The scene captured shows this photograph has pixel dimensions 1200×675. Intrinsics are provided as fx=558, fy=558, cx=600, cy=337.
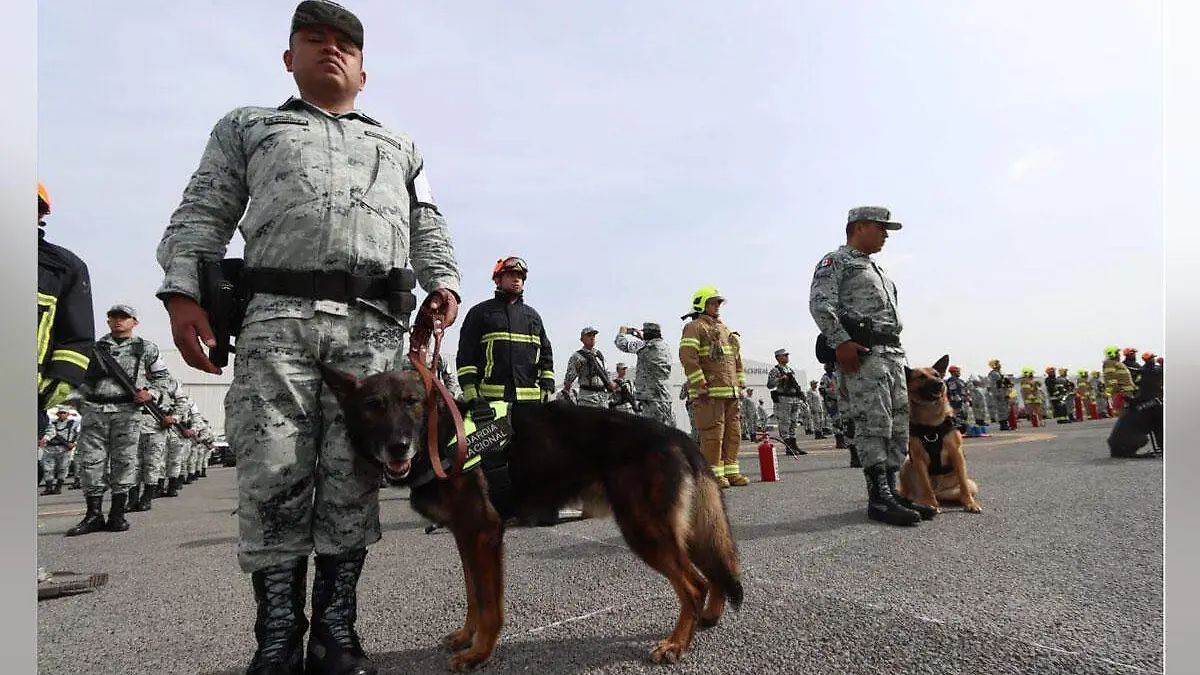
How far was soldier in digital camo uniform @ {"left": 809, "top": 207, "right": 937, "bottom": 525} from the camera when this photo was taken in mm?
4527

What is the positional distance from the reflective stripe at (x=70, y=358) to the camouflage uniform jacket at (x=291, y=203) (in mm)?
1801

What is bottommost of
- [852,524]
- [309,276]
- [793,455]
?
[793,455]

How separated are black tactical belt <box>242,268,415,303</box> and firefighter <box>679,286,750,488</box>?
5.47 metres

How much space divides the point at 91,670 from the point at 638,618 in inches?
88.1

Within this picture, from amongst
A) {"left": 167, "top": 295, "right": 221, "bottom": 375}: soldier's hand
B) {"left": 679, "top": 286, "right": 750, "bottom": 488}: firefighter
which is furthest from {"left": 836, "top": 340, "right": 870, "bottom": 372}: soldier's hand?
{"left": 167, "top": 295, "right": 221, "bottom": 375}: soldier's hand

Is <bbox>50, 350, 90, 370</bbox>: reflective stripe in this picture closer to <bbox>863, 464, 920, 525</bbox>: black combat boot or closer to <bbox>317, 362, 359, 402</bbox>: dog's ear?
<bbox>317, 362, 359, 402</bbox>: dog's ear

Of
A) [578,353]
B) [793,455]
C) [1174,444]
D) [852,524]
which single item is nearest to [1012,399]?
[793,455]

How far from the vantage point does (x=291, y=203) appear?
2023mm

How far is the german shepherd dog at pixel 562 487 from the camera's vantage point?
210cm

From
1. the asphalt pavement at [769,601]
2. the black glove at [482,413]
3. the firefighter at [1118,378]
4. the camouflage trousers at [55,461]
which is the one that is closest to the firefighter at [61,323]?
the asphalt pavement at [769,601]

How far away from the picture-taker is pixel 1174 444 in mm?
1188

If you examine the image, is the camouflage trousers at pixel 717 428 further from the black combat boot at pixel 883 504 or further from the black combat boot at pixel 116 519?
the black combat boot at pixel 116 519

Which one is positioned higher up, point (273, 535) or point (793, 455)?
point (273, 535)

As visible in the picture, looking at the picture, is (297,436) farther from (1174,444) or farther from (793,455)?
(793,455)
